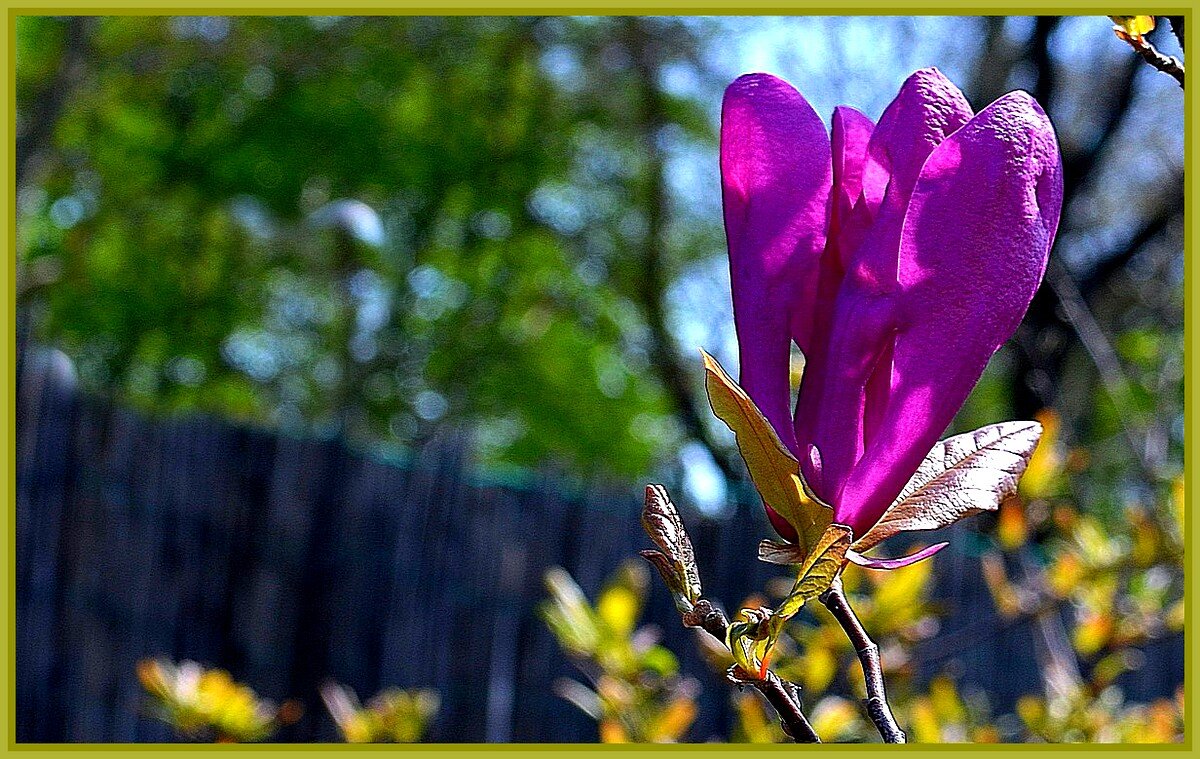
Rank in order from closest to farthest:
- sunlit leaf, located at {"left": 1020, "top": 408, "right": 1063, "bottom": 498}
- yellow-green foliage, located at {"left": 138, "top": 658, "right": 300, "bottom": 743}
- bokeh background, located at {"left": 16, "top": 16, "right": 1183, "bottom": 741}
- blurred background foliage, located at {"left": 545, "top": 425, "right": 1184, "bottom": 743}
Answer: blurred background foliage, located at {"left": 545, "top": 425, "right": 1184, "bottom": 743}, sunlit leaf, located at {"left": 1020, "top": 408, "right": 1063, "bottom": 498}, yellow-green foliage, located at {"left": 138, "top": 658, "right": 300, "bottom": 743}, bokeh background, located at {"left": 16, "top": 16, "right": 1183, "bottom": 741}

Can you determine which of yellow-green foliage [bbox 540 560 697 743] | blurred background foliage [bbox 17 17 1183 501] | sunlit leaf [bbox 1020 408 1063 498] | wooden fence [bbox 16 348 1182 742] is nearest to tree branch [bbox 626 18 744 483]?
blurred background foliage [bbox 17 17 1183 501]

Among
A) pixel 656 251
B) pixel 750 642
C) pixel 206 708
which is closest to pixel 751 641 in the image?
pixel 750 642

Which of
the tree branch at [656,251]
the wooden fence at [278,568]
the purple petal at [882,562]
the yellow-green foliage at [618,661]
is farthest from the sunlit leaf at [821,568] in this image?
the tree branch at [656,251]

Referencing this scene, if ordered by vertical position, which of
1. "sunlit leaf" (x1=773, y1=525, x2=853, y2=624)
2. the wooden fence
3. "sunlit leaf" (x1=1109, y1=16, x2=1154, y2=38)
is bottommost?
the wooden fence

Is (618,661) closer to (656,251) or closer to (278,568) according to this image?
(278,568)

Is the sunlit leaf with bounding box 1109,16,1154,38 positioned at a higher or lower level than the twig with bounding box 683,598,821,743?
higher

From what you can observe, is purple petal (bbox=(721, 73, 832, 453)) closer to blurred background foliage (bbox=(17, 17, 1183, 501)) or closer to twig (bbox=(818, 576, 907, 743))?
twig (bbox=(818, 576, 907, 743))

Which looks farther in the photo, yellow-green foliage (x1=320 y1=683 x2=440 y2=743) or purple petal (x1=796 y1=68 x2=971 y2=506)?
yellow-green foliage (x1=320 y1=683 x2=440 y2=743)

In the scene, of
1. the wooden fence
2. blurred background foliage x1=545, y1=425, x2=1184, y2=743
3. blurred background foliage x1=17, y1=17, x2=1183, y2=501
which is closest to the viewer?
blurred background foliage x1=545, y1=425, x2=1184, y2=743
